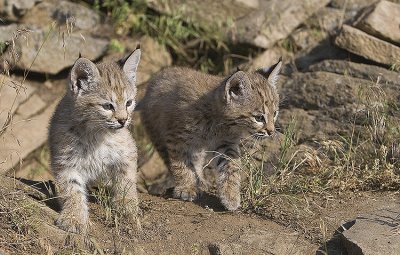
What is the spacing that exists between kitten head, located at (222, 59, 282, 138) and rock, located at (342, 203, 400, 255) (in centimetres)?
136

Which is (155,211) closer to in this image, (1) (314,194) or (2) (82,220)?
(2) (82,220)

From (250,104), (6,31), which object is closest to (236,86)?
(250,104)

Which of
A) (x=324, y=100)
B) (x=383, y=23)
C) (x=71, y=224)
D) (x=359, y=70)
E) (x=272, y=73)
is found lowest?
(x=71, y=224)

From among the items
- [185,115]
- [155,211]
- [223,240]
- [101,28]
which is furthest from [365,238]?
[101,28]

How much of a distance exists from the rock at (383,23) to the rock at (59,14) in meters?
3.90

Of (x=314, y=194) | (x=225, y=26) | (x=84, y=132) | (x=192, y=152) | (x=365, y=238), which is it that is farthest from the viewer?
(x=225, y=26)

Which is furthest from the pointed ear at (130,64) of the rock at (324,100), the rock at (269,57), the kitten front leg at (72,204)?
the rock at (269,57)

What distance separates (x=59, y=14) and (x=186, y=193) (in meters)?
4.48

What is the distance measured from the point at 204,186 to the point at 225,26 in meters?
3.65

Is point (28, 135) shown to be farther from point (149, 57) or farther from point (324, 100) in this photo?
point (324, 100)

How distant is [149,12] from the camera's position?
446 inches

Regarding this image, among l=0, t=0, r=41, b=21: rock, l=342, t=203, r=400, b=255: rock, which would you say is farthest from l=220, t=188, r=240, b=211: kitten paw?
l=0, t=0, r=41, b=21: rock

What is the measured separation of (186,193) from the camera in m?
7.59

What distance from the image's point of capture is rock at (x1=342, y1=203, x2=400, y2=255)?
613 cm
